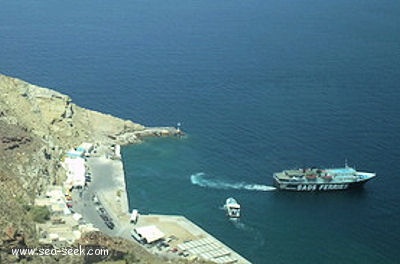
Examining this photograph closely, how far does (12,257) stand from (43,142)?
5799 cm

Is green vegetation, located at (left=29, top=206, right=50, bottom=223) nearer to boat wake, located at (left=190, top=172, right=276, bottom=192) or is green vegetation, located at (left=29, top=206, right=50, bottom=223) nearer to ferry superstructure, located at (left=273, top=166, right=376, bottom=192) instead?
boat wake, located at (left=190, top=172, right=276, bottom=192)

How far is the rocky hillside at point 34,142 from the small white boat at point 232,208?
24.6 meters

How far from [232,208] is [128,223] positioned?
18.1 meters

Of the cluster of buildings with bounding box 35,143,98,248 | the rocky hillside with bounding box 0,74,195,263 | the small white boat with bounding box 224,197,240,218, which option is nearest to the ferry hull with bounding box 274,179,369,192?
the small white boat with bounding box 224,197,240,218

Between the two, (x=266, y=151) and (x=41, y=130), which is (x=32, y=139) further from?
(x=266, y=151)

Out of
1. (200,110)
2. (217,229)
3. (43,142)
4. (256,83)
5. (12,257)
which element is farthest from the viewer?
(256,83)

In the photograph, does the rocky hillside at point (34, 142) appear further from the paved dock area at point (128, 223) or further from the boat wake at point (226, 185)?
the boat wake at point (226, 185)

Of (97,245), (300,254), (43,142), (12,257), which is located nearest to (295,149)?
(300,254)

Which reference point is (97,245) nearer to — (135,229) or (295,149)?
(135,229)

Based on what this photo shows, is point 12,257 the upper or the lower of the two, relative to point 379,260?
upper

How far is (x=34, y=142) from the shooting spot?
4911 inches

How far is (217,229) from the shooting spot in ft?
387

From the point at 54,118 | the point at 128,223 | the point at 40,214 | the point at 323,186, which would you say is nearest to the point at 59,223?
the point at 40,214

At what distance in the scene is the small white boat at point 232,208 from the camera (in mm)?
121375
